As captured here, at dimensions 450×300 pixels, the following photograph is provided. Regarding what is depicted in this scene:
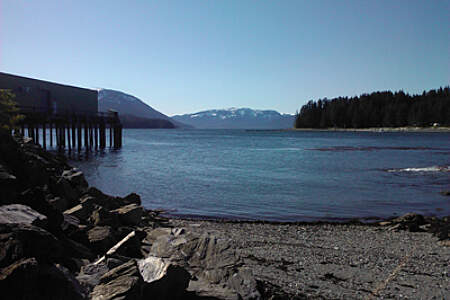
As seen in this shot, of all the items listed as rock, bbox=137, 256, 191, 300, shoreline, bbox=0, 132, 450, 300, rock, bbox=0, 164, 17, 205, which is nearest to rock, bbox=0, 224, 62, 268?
shoreline, bbox=0, 132, 450, 300

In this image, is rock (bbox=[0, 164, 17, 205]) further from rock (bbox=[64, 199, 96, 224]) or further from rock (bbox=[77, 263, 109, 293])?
rock (bbox=[77, 263, 109, 293])

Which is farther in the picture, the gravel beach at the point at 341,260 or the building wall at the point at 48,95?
the building wall at the point at 48,95

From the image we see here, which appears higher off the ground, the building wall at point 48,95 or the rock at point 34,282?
the building wall at point 48,95

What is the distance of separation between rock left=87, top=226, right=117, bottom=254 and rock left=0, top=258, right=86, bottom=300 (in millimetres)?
2696

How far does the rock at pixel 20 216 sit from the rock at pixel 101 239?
138 cm

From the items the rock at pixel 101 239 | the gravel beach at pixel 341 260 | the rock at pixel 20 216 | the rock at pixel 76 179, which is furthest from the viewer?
the rock at pixel 76 179

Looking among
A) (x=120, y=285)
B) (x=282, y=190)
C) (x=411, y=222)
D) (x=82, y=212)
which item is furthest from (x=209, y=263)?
(x=282, y=190)

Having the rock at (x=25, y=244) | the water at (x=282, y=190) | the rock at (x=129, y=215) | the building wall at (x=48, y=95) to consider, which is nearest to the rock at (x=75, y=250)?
the rock at (x=25, y=244)

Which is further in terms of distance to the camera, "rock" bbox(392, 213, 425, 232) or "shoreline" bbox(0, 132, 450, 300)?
"rock" bbox(392, 213, 425, 232)

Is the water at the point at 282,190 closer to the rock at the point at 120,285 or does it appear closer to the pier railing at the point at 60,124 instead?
the pier railing at the point at 60,124

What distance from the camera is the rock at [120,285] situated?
14.9 feet

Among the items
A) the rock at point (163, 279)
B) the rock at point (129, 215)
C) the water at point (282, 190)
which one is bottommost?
the water at point (282, 190)

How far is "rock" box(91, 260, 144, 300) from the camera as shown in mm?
4545

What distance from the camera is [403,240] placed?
1144cm
